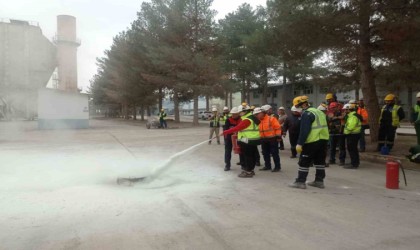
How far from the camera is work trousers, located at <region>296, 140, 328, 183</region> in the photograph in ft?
22.4

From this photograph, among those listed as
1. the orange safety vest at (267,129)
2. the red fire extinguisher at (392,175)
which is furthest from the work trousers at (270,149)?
the red fire extinguisher at (392,175)

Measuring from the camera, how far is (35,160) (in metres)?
10.5

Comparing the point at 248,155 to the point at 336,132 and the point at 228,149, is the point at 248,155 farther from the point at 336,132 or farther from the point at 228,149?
the point at 336,132

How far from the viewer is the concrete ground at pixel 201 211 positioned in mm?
4203

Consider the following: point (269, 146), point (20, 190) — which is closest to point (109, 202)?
point (20, 190)

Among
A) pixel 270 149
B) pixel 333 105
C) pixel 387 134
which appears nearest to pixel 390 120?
pixel 387 134

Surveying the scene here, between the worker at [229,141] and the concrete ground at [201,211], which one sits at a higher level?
the worker at [229,141]

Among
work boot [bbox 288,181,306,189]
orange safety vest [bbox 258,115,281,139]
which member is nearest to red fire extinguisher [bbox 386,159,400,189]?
work boot [bbox 288,181,306,189]

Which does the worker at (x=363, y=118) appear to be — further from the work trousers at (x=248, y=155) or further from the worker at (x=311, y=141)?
the worker at (x=311, y=141)

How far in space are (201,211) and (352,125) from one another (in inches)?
224

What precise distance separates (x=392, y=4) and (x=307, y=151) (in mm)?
5940

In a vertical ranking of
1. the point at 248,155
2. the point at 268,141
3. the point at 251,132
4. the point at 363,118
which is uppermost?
the point at 363,118

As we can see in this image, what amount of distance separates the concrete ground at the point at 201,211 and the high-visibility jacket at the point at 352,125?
1139 mm

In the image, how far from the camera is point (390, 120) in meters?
10.6
